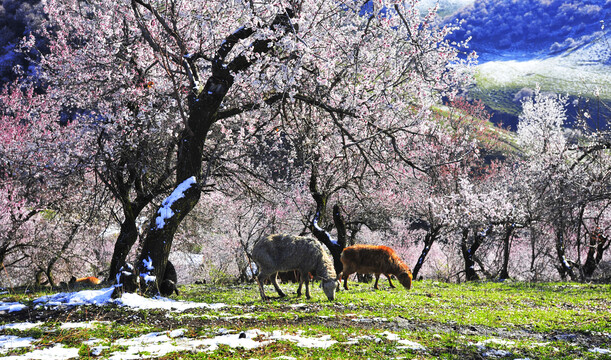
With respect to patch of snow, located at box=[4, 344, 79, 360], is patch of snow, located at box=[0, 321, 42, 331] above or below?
below

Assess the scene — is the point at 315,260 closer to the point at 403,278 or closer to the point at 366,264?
the point at 366,264

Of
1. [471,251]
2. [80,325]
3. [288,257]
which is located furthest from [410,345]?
[471,251]

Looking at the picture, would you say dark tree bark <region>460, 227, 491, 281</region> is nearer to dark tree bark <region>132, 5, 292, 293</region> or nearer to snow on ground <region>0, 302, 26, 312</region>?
dark tree bark <region>132, 5, 292, 293</region>

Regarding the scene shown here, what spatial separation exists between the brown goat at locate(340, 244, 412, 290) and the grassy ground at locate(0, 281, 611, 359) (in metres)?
4.48

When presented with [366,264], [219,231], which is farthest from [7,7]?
[366,264]

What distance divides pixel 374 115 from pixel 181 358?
9102mm

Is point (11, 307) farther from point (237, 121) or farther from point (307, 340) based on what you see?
point (237, 121)

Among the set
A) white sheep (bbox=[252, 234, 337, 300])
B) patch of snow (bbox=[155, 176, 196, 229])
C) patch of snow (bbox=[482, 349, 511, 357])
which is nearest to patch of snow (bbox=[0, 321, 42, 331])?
patch of snow (bbox=[155, 176, 196, 229])

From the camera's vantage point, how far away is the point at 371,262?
645 inches

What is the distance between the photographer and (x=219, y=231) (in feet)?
106

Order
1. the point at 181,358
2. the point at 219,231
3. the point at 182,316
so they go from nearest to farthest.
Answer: the point at 181,358
the point at 182,316
the point at 219,231

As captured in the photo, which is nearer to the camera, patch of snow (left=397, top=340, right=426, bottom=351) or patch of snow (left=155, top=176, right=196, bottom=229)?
patch of snow (left=397, top=340, right=426, bottom=351)

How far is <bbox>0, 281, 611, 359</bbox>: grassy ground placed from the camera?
17.1 ft

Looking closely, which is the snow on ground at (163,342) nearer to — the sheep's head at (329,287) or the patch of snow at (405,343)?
the patch of snow at (405,343)
